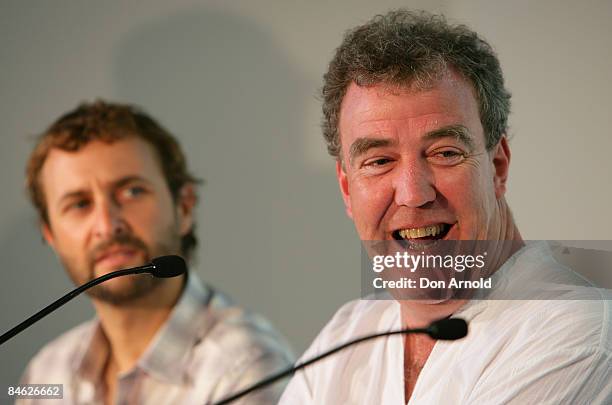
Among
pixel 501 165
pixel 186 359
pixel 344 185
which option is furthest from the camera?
pixel 186 359

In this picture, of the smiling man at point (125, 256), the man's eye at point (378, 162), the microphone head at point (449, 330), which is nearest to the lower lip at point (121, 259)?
the smiling man at point (125, 256)

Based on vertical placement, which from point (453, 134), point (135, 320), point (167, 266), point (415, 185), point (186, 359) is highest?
point (453, 134)

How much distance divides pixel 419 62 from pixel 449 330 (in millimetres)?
Result: 697

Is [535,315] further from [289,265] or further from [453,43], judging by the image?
[289,265]

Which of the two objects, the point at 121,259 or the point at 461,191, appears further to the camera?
the point at 121,259

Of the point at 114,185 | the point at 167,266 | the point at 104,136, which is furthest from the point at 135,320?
the point at 167,266

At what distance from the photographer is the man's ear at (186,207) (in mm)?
2646

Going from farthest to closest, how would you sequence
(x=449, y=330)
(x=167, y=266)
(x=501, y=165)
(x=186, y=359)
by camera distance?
1. (x=186, y=359)
2. (x=501, y=165)
3. (x=167, y=266)
4. (x=449, y=330)

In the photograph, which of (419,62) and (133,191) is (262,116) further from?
(419,62)

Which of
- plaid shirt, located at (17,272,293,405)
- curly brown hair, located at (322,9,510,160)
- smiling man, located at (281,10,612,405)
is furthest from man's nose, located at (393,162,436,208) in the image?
plaid shirt, located at (17,272,293,405)

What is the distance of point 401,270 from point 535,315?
16.0 inches

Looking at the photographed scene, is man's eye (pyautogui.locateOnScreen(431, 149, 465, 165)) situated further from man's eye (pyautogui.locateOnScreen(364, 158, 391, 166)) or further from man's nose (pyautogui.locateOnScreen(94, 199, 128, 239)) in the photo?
man's nose (pyautogui.locateOnScreen(94, 199, 128, 239))

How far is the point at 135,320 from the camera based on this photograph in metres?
2.67

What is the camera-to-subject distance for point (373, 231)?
211cm
